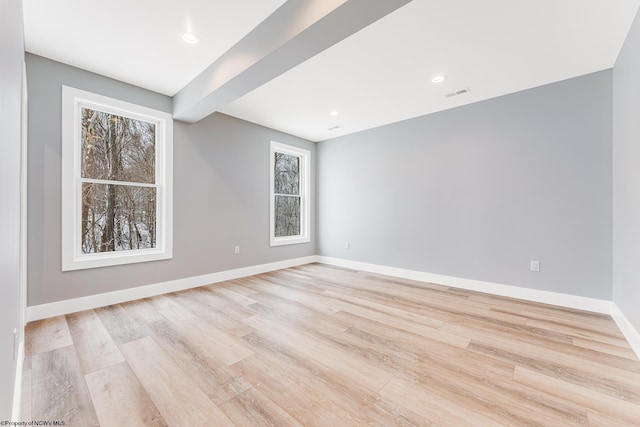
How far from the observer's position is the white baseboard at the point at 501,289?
112 inches

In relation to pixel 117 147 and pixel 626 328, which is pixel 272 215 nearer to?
pixel 117 147

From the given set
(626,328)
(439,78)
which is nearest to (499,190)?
(439,78)

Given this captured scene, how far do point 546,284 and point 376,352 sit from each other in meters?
2.51

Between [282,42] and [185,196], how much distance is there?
8.31 ft

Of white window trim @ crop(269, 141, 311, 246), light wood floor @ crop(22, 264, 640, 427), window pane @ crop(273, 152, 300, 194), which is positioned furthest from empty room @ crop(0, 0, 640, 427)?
white window trim @ crop(269, 141, 311, 246)

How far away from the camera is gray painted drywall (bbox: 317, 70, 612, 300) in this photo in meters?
2.87

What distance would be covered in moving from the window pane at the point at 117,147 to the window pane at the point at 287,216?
2196 millimetres

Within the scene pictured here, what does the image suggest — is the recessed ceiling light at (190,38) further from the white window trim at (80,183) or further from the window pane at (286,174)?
the window pane at (286,174)

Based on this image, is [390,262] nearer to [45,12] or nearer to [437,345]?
[437,345]

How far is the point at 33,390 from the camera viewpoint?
5.15ft

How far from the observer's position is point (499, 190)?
11.3ft

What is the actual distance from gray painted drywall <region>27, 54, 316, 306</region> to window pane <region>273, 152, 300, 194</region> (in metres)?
0.33

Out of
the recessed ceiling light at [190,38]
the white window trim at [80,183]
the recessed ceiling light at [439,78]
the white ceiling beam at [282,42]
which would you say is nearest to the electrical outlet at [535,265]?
the recessed ceiling light at [439,78]

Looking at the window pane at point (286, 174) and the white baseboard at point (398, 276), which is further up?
the window pane at point (286, 174)
